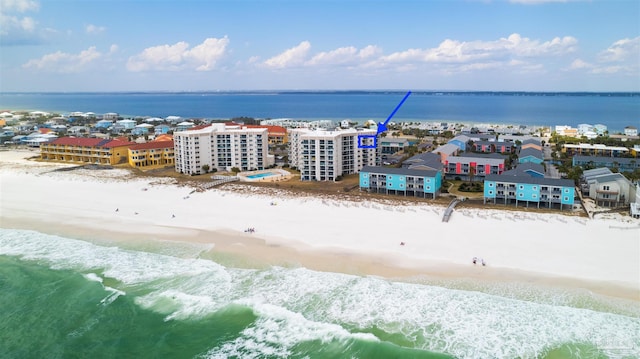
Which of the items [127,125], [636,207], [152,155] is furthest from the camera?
[127,125]

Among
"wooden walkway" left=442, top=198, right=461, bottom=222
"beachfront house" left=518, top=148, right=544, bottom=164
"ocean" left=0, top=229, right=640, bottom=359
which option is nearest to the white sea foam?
"ocean" left=0, top=229, right=640, bottom=359

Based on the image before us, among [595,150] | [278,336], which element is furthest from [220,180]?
[595,150]

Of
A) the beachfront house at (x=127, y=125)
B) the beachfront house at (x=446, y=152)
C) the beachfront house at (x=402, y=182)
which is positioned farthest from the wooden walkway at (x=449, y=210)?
the beachfront house at (x=127, y=125)

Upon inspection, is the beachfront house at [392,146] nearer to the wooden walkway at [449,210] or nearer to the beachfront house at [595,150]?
Result: the beachfront house at [595,150]

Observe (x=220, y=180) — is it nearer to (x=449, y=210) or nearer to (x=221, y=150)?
(x=221, y=150)

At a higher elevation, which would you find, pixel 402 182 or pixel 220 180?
pixel 402 182

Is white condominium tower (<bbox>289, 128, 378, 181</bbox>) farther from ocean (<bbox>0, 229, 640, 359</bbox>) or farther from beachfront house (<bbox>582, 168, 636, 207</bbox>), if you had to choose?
beachfront house (<bbox>582, 168, 636, 207</bbox>)

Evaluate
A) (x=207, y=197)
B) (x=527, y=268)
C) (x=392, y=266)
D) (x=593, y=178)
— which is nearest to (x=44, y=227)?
(x=207, y=197)
